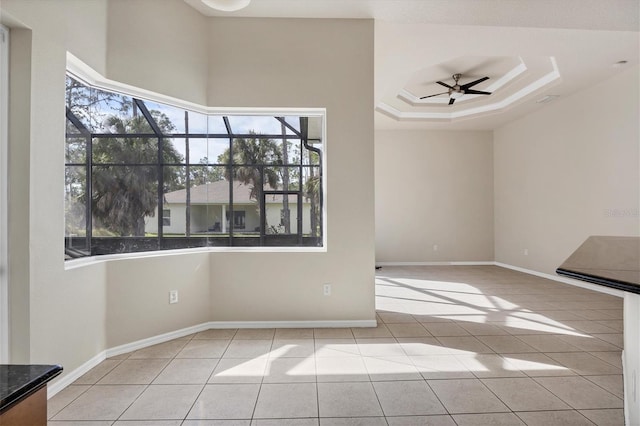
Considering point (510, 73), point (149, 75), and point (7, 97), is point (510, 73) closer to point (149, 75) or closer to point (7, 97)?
point (149, 75)

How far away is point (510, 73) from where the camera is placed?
5.13 meters

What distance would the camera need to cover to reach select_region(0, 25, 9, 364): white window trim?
1.95 m

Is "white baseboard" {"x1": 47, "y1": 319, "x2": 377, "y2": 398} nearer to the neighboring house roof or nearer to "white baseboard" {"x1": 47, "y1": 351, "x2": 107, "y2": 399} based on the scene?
"white baseboard" {"x1": 47, "y1": 351, "x2": 107, "y2": 399}

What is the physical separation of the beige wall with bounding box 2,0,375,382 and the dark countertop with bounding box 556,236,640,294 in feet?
6.33

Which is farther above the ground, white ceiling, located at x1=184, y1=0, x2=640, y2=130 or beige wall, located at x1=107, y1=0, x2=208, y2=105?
white ceiling, located at x1=184, y1=0, x2=640, y2=130

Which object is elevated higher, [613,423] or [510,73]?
[510,73]

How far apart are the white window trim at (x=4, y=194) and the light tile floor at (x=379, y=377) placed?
54cm

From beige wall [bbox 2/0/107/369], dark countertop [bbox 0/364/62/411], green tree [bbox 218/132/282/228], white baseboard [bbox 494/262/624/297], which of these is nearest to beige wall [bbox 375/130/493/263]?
white baseboard [bbox 494/262/624/297]

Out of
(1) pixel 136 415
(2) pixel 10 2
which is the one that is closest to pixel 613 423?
(1) pixel 136 415

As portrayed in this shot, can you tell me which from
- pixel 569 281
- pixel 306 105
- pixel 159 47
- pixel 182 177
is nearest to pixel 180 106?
pixel 159 47

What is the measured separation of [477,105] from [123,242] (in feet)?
21.4

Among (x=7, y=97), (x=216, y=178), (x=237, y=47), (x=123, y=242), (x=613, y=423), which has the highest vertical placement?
(x=237, y=47)

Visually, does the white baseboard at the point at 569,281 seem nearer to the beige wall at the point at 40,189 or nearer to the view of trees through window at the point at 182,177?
the view of trees through window at the point at 182,177

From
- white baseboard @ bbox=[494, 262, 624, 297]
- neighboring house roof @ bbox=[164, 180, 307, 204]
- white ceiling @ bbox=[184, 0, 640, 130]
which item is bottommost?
white baseboard @ bbox=[494, 262, 624, 297]
